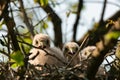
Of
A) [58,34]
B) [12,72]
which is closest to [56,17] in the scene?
[58,34]

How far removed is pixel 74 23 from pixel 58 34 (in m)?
0.43

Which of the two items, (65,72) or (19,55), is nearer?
(19,55)

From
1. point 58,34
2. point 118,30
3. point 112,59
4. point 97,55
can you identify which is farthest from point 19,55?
point 58,34

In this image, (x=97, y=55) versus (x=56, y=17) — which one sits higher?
(x=56, y=17)

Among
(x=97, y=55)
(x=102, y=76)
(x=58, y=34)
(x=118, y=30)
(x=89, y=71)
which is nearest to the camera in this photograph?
(x=118, y=30)

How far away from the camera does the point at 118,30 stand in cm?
277


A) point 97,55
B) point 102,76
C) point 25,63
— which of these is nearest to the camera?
point 97,55

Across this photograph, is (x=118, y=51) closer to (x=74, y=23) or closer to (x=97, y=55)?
(x=97, y=55)

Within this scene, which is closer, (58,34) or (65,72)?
(65,72)

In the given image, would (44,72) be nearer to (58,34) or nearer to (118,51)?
(118,51)

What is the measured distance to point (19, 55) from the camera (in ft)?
11.5

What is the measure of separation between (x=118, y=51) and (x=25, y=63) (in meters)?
1.07

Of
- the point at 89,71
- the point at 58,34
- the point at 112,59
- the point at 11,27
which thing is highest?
the point at 58,34

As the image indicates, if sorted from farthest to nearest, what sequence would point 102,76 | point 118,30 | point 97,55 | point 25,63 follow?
point 102,76
point 25,63
point 97,55
point 118,30
